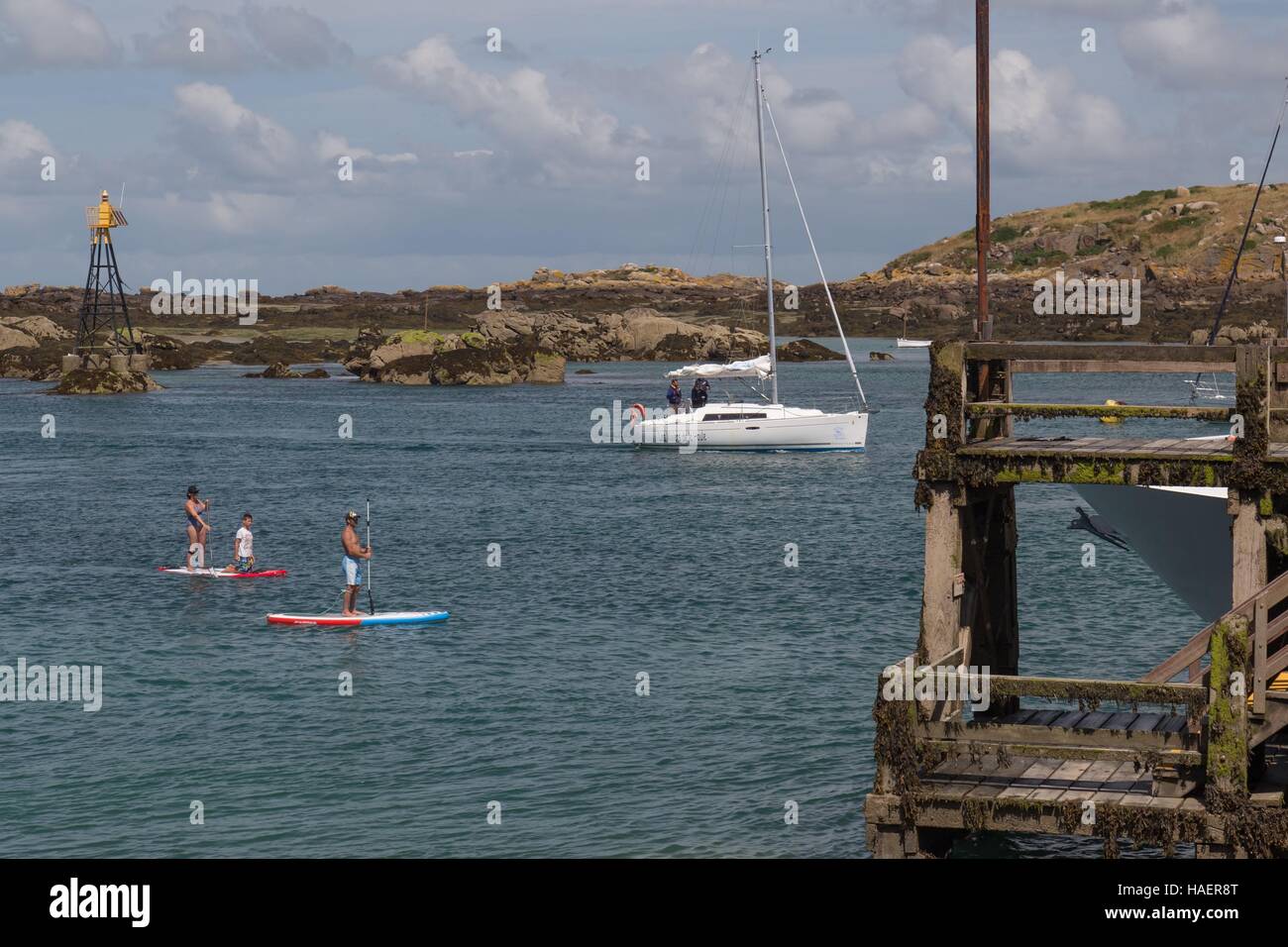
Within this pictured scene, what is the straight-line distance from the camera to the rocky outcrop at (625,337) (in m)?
162

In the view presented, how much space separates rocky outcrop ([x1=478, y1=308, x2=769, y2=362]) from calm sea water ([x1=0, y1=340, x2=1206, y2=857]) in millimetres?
99559

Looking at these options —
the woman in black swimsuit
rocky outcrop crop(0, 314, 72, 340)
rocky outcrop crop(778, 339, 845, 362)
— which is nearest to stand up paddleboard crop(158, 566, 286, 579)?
the woman in black swimsuit

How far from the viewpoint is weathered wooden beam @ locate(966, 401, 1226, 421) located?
14949 mm

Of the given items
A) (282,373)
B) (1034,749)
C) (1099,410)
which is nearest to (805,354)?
(282,373)

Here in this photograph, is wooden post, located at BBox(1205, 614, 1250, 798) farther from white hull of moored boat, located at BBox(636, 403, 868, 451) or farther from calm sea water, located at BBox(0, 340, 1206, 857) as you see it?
white hull of moored boat, located at BBox(636, 403, 868, 451)

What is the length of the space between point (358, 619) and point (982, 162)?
17.2 m

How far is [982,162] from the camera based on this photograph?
17.9 m

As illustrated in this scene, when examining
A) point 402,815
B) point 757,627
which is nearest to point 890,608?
point 757,627

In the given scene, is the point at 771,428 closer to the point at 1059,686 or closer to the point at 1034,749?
the point at 1059,686

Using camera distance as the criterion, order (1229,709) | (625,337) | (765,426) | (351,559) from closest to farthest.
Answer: (1229,709), (351,559), (765,426), (625,337)
